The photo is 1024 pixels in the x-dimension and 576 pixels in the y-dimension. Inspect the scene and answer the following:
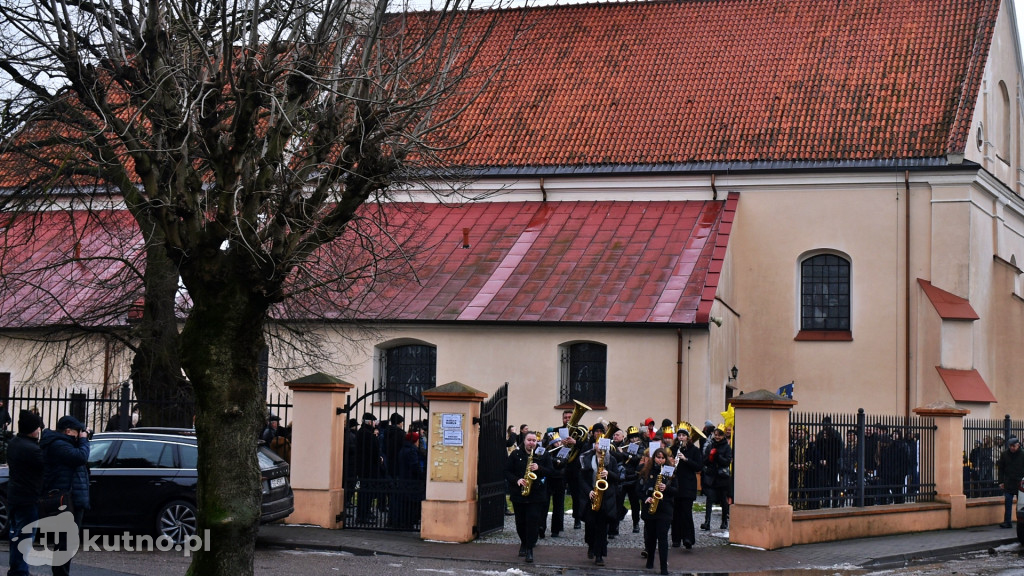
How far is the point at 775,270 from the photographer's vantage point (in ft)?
99.7

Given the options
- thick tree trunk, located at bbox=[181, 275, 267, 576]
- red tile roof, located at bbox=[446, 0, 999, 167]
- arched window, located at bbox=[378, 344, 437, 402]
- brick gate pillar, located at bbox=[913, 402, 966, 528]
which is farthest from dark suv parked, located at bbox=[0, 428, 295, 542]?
red tile roof, located at bbox=[446, 0, 999, 167]

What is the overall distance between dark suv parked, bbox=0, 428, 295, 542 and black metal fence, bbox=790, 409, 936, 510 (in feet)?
25.1

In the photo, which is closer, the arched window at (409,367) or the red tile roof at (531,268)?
the red tile roof at (531,268)

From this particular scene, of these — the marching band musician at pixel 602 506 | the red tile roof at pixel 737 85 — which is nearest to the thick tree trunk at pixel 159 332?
the marching band musician at pixel 602 506

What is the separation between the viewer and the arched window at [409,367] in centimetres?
2896

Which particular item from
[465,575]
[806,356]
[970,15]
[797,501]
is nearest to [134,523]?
[465,575]

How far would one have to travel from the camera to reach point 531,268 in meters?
29.0

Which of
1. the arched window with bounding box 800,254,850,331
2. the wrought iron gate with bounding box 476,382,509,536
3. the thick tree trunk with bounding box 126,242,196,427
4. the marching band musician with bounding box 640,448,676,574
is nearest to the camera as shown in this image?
the marching band musician with bounding box 640,448,676,574

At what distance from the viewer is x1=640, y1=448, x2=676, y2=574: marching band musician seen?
15133 mm

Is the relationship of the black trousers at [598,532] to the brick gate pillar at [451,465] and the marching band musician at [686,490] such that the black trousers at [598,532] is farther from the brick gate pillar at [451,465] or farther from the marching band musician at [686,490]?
the brick gate pillar at [451,465]

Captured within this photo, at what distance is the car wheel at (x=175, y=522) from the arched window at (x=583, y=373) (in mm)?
12783

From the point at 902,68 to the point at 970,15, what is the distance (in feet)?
8.21

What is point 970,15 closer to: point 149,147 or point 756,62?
point 756,62

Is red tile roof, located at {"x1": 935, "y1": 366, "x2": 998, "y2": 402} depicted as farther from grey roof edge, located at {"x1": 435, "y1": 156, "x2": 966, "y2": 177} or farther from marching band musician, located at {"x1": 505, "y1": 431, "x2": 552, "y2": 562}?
marching band musician, located at {"x1": 505, "y1": 431, "x2": 552, "y2": 562}
